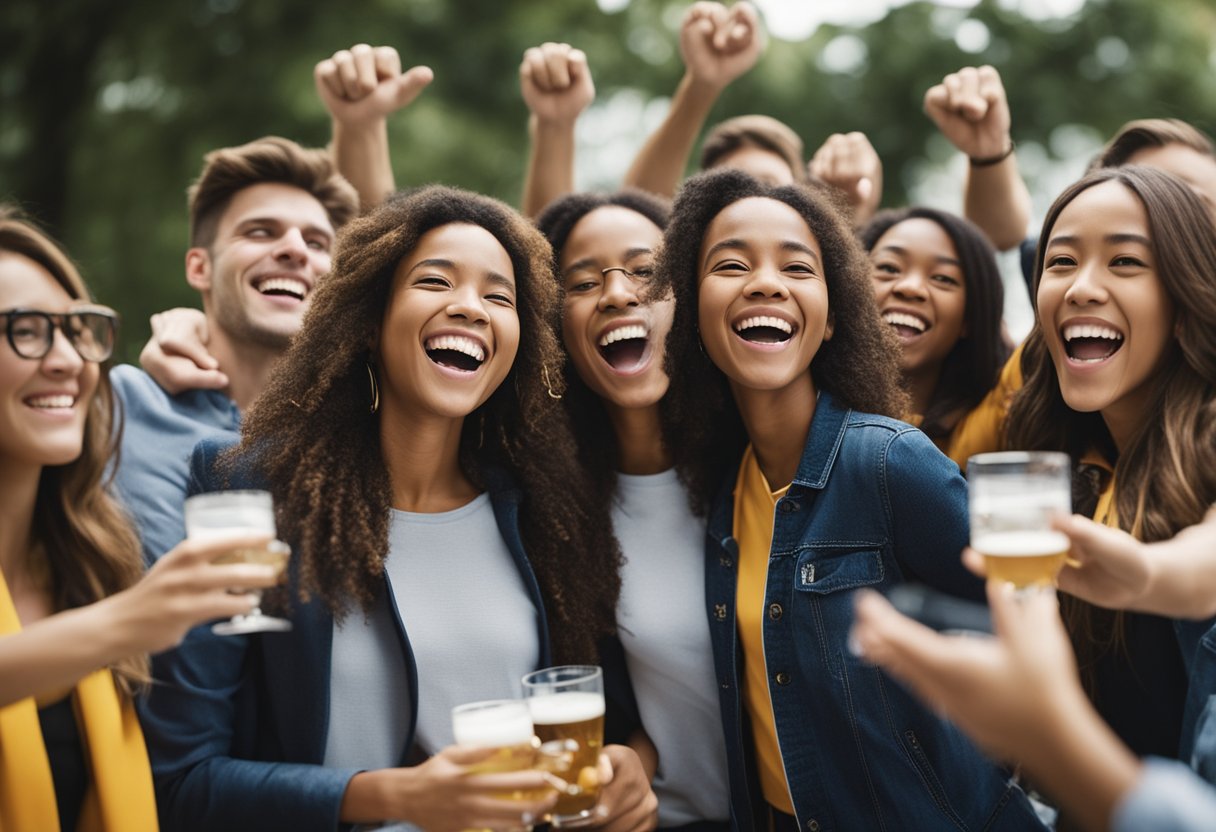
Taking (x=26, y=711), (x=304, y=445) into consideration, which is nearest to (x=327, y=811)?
(x=26, y=711)

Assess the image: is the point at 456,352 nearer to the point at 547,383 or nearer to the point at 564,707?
the point at 547,383

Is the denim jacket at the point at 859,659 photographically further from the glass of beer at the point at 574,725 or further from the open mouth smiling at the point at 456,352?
the open mouth smiling at the point at 456,352

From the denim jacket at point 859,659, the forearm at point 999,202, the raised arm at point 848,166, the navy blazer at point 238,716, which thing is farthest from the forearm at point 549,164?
the navy blazer at point 238,716

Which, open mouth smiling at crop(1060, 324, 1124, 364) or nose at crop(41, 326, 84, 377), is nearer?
nose at crop(41, 326, 84, 377)

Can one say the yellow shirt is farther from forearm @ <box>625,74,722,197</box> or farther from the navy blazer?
forearm @ <box>625,74,722,197</box>

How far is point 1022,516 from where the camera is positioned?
2.54m

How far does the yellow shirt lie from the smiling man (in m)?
2.26

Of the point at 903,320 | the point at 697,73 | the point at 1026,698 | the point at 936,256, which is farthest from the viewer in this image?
the point at 697,73

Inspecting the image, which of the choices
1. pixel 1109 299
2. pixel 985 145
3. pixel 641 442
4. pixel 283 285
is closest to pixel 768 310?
pixel 641 442

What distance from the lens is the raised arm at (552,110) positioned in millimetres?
5703

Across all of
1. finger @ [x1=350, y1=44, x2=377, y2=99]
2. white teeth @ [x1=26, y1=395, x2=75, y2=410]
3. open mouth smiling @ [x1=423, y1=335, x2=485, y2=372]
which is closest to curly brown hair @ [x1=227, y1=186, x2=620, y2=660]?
open mouth smiling @ [x1=423, y1=335, x2=485, y2=372]

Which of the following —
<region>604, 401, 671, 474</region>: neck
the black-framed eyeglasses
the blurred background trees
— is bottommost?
<region>604, 401, 671, 474</region>: neck

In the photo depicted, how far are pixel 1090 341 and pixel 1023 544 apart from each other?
1.81 meters

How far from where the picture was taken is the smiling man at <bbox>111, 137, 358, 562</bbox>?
5.08 m
